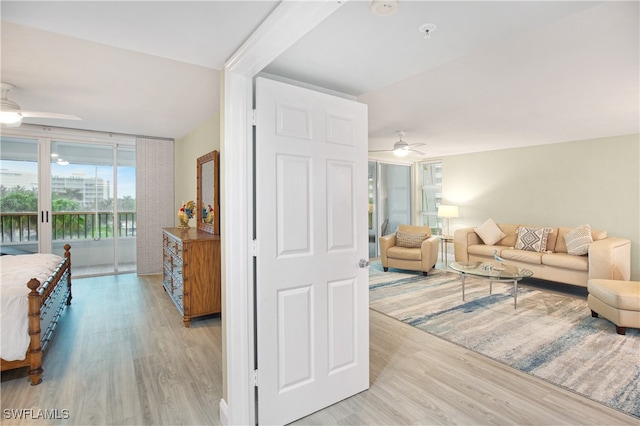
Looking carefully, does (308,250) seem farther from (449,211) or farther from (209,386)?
(449,211)

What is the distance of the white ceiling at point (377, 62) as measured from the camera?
1454 mm

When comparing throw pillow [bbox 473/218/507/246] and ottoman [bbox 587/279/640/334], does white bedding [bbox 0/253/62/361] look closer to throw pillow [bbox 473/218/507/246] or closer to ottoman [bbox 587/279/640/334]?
ottoman [bbox 587/279/640/334]

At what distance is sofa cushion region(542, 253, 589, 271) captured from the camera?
4.51m

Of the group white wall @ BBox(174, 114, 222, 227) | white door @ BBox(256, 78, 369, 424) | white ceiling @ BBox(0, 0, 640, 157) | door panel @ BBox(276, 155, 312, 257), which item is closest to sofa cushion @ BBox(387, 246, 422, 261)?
white ceiling @ BBox(0, 0, 640, 157)

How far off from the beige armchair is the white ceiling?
199 cm

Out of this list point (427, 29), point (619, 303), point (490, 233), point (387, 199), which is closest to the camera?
point (427, 29)

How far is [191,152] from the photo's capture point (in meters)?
5.20

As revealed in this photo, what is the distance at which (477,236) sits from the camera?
6152mm

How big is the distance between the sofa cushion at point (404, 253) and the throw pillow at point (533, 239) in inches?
67.2

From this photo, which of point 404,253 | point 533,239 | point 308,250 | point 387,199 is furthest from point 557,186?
point 308,250

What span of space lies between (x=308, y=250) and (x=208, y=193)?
275 cm

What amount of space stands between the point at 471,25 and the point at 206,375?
2.84m

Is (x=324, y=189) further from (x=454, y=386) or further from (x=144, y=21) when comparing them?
(x=454, y=386)

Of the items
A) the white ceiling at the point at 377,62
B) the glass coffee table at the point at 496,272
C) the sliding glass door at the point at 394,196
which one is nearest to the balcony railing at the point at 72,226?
the white ceiling at the point at 377,62
